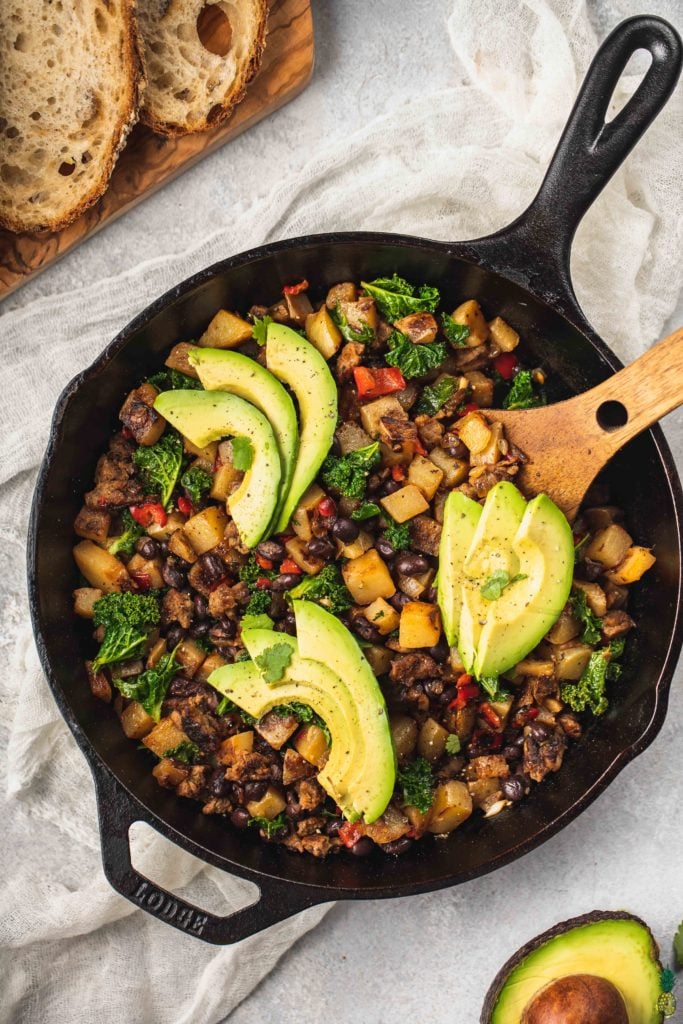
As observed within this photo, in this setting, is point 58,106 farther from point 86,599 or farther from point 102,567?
point 86,599

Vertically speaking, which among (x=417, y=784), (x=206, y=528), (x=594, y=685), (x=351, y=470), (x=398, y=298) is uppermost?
(x=398, y=298)

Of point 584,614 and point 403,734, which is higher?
point 584,614

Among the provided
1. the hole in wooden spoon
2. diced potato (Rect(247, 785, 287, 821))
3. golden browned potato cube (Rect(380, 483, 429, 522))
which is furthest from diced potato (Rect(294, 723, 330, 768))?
the hole in wooden spoon

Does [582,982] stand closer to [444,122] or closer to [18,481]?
[18,481]

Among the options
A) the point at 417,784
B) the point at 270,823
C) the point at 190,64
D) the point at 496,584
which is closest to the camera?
the point at 496,584

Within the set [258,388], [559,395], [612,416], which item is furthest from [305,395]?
[612,416]
